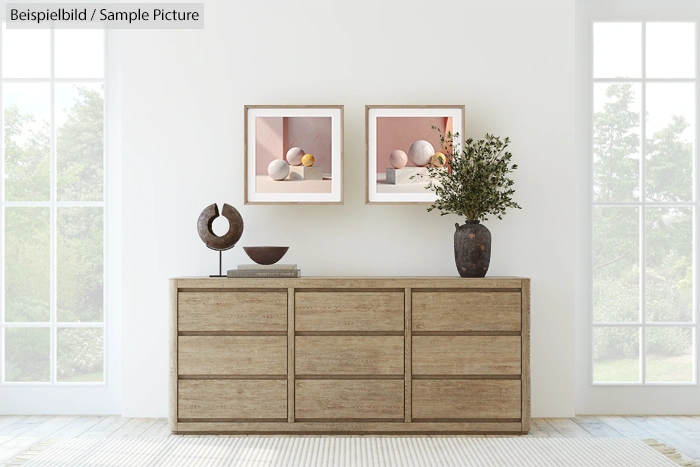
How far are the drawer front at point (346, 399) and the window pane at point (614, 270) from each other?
132cm

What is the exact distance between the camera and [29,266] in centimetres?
369

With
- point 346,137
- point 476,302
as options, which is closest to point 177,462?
point 476,302

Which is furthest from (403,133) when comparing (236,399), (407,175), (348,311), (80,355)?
(80,355)

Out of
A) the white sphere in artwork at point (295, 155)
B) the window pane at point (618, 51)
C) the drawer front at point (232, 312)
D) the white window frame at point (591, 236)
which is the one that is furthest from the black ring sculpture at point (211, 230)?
the window pane at point (618, 51)

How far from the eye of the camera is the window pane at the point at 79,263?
3.67m

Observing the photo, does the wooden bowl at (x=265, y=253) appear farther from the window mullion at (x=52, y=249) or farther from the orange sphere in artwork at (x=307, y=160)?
the window mullion at (x=52, y=249)

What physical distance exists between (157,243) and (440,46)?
1.86 metres

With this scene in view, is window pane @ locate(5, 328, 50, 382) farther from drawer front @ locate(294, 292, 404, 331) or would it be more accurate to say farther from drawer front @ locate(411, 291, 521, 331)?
drawer front @ locate(411, 291, 521, 331)

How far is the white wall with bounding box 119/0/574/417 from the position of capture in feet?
11.7

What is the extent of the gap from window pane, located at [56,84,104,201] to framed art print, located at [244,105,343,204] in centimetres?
90

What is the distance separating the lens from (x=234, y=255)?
357cm

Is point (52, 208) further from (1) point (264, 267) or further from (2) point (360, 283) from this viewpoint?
(2) point (360, 283)

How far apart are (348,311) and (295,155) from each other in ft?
2.93

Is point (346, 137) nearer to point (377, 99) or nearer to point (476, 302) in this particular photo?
point (377, 99)
